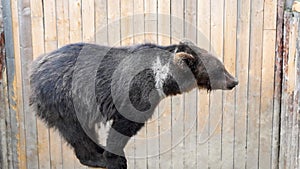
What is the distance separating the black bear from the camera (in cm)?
157

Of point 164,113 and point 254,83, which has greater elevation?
point 254,83

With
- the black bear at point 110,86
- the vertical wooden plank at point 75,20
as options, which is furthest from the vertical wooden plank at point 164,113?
the black bear at point 110,86

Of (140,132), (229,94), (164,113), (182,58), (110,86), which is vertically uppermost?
(182,58)

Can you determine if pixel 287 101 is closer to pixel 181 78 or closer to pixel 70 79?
pixel 181 78

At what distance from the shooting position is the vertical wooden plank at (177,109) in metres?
2.53

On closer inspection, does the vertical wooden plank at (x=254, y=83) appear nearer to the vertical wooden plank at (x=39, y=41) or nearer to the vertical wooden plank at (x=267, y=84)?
the vertical wooden plank at (x=267, y=84)

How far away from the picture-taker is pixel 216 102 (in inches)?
103

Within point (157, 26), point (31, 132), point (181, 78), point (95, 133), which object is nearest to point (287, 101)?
point (157, 26)

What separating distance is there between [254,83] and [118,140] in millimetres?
1270

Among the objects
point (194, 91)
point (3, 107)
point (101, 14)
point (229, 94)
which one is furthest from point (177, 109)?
point (3, 107)

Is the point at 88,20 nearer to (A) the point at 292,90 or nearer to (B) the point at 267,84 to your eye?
(B) the point at 267,84

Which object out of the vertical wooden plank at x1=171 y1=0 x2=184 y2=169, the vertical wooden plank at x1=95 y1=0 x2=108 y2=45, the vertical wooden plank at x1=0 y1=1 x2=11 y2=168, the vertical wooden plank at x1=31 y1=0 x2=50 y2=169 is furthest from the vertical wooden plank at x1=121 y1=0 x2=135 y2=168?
the vertical wooden plank at x1=0 y1=1 x2=11 y2=168

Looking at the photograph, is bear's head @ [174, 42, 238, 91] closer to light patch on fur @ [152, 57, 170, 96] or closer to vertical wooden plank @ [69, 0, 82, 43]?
light patch on fur @ [152, 57, 170, 96]

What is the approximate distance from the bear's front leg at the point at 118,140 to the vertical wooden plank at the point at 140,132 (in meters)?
0.86
